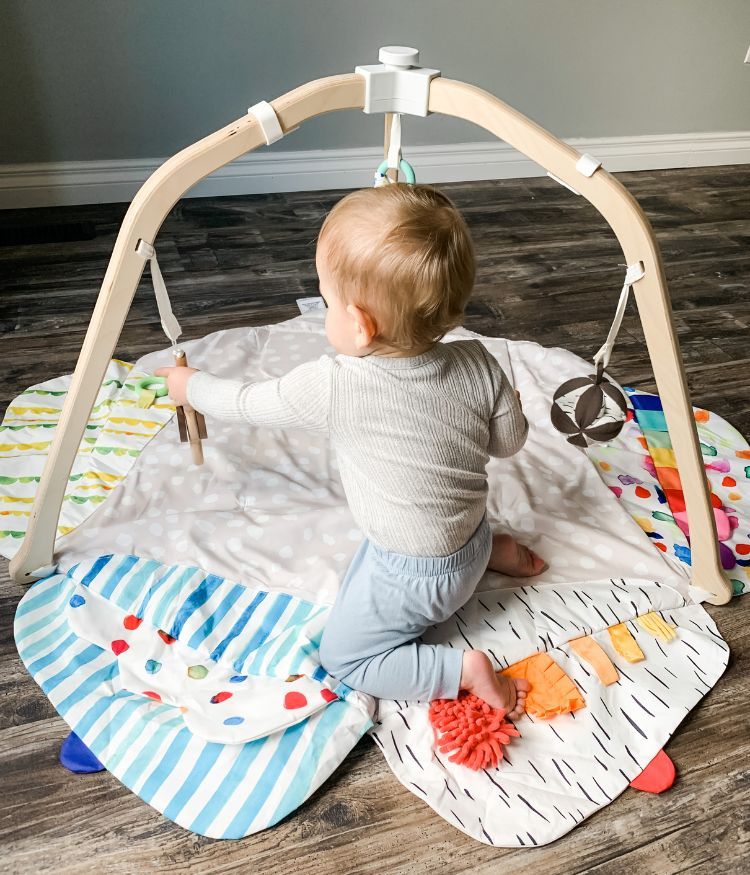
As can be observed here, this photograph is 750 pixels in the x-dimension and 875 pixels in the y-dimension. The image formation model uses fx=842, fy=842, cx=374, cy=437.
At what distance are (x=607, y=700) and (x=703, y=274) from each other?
1.45 m

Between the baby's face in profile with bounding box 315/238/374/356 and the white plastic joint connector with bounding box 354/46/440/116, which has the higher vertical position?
the white plastic joint connector with bounding box 354/46/440/116

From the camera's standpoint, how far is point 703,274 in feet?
7.22

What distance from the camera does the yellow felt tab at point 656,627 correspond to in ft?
3.89

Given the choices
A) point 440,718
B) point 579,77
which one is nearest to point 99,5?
point 579,77

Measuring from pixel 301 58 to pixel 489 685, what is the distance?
1778mm

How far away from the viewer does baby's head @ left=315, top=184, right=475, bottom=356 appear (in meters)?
0.86

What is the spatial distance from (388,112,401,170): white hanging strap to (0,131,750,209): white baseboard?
116 centimetres

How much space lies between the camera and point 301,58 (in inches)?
86.9

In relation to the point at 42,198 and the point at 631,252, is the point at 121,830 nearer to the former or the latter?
the point at 631,252

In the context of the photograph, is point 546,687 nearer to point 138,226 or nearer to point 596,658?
point 596,658

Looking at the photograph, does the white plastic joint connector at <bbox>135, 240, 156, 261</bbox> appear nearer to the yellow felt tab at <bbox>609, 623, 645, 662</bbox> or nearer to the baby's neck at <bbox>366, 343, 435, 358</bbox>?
the baby's neck at <bbox>366, 343, 435, 358</bbox>

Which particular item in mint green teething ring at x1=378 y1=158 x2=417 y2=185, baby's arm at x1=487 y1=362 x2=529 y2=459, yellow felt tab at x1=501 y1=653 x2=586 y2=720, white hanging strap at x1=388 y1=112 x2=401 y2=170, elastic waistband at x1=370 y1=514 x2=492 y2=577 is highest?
white hanging strap at x1=388 y1=112 x2=401 y2=170

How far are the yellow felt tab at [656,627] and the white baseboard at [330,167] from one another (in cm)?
165

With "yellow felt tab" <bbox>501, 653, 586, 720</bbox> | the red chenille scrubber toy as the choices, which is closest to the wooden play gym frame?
"yellow felt tab" <bbox>501, 653, 586, 720</bbox>
